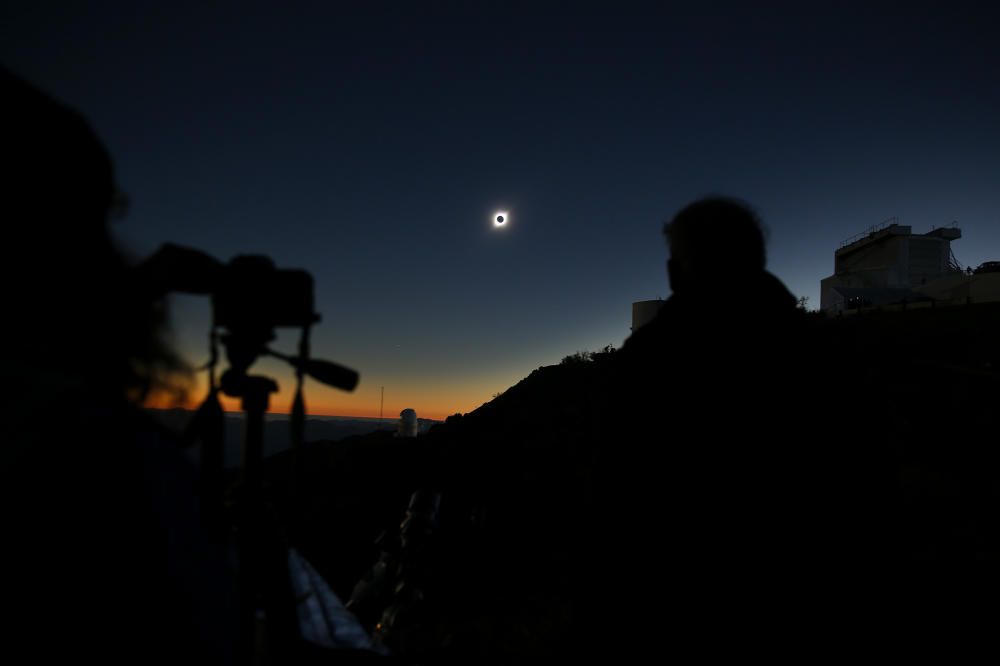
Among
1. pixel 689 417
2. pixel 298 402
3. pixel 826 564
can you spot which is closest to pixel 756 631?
pixel 826 564

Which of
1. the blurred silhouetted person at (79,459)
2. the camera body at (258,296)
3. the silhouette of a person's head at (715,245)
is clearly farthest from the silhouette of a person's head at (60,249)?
the silhouette of a person's head at (715,245)

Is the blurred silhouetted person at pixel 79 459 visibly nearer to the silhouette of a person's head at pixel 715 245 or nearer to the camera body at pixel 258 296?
the camera body at pixel 258 296

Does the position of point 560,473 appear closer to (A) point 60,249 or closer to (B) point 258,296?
(B) point 258,296

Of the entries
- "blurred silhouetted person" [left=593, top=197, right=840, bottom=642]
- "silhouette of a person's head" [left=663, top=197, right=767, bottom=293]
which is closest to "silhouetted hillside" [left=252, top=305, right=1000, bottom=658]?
"blurred silhouetted person" [left=593, top=197, right=840, bottom=642]

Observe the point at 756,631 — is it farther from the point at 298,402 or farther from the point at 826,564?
the point at 298,402

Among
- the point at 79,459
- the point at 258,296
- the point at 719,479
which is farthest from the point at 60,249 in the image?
the point at 719,479

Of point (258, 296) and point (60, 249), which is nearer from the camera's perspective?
point (60, 249)
